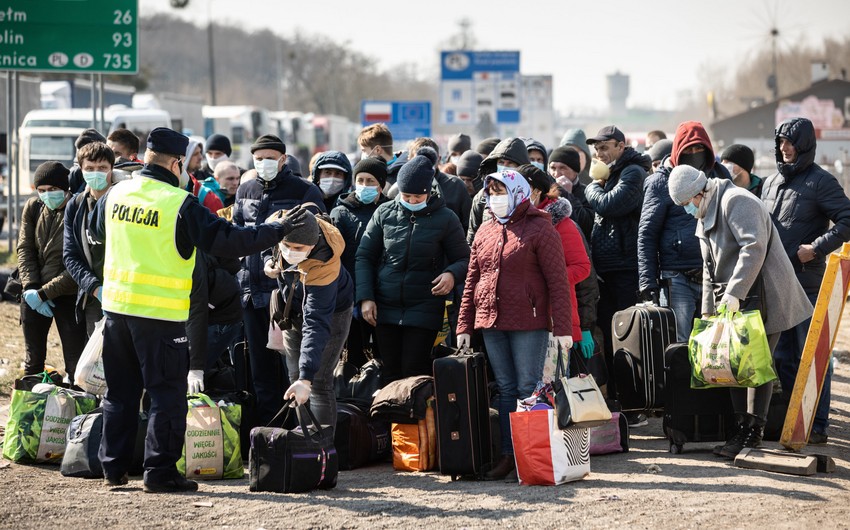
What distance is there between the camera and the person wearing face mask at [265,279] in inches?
324

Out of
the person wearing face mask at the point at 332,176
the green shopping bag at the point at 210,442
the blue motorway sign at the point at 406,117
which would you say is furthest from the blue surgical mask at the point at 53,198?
the blue motorway sign at the point at 406,117

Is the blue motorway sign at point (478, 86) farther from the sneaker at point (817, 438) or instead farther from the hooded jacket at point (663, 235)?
the sneaker at point (817, 438)

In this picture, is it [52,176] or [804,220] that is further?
[52,176]

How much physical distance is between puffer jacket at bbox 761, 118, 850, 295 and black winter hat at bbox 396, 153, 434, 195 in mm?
2549

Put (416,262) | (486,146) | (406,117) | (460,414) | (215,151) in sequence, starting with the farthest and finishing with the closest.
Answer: (406,117) < (215,151) < (486,146) < (416,262) < (460,414)

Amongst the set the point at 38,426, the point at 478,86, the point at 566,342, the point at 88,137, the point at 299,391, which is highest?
the point at 478,86

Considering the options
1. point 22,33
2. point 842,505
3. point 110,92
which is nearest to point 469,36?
point 110,92

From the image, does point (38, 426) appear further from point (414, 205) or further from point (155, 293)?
point (414, 205)

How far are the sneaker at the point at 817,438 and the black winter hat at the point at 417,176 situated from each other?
10.6 ft

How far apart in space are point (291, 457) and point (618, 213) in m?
3.56

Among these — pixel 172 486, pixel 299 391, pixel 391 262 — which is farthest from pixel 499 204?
pixel 172 486

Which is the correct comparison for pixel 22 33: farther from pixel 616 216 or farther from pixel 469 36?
pixel 469 36

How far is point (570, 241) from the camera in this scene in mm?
7957

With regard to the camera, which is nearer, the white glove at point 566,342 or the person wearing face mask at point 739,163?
the white glove at point 566,342
